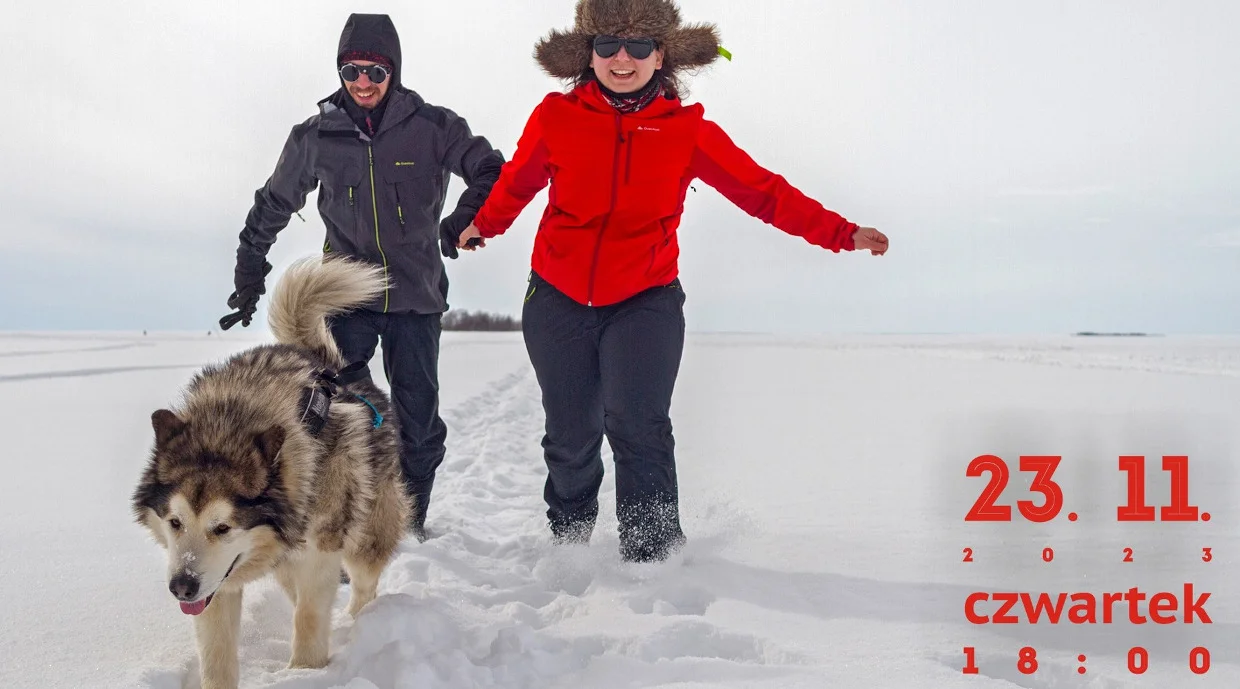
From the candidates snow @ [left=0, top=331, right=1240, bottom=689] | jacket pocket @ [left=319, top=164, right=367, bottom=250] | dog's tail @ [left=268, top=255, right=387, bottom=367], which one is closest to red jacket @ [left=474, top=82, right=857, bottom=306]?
dog's tail @ [left=268, top=255, right=387, bottom=367]

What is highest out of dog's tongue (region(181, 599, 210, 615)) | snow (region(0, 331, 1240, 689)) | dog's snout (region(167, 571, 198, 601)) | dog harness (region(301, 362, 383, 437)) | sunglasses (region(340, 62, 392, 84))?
sunglasses (region(340, 62, 392, 84))

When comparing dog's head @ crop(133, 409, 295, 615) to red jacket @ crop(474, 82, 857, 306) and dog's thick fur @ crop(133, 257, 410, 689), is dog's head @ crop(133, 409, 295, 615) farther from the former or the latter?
red jacket @ crop(474, 82, 857, 306)

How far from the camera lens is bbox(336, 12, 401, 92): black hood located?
4.06 meters

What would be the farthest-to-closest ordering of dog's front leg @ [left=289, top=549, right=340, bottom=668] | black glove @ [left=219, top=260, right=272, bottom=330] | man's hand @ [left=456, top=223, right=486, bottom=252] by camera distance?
1. black glove @ [left=219, top=260, right=272, bottom=330]
2. man's hand @ [left=456, top=223, right=486, bottom=252]
3. dog's front leg @ [left=289, top=549, right=340, bottom=668]

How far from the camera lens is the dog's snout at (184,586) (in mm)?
2232

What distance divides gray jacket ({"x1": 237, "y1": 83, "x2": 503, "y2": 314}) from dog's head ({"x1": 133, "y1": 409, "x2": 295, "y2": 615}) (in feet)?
5.49

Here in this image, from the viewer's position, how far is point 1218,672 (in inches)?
98.3

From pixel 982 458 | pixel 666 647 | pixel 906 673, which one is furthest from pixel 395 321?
pixel 982 458

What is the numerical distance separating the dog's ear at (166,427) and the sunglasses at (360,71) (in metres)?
2.16

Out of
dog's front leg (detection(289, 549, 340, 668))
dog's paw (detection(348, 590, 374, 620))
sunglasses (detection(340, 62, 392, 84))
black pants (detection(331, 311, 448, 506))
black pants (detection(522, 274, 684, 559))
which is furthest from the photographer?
black pants (detection(331, 311, 448, 506))

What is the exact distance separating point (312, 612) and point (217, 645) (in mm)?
313

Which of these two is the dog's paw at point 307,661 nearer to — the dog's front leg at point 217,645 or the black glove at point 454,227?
the dog's front leg at point 217,645

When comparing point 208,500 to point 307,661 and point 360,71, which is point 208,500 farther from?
point 360,71

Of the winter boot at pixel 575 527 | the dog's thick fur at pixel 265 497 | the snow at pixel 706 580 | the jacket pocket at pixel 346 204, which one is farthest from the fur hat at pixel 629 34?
the winter boot at pixel 575 527
